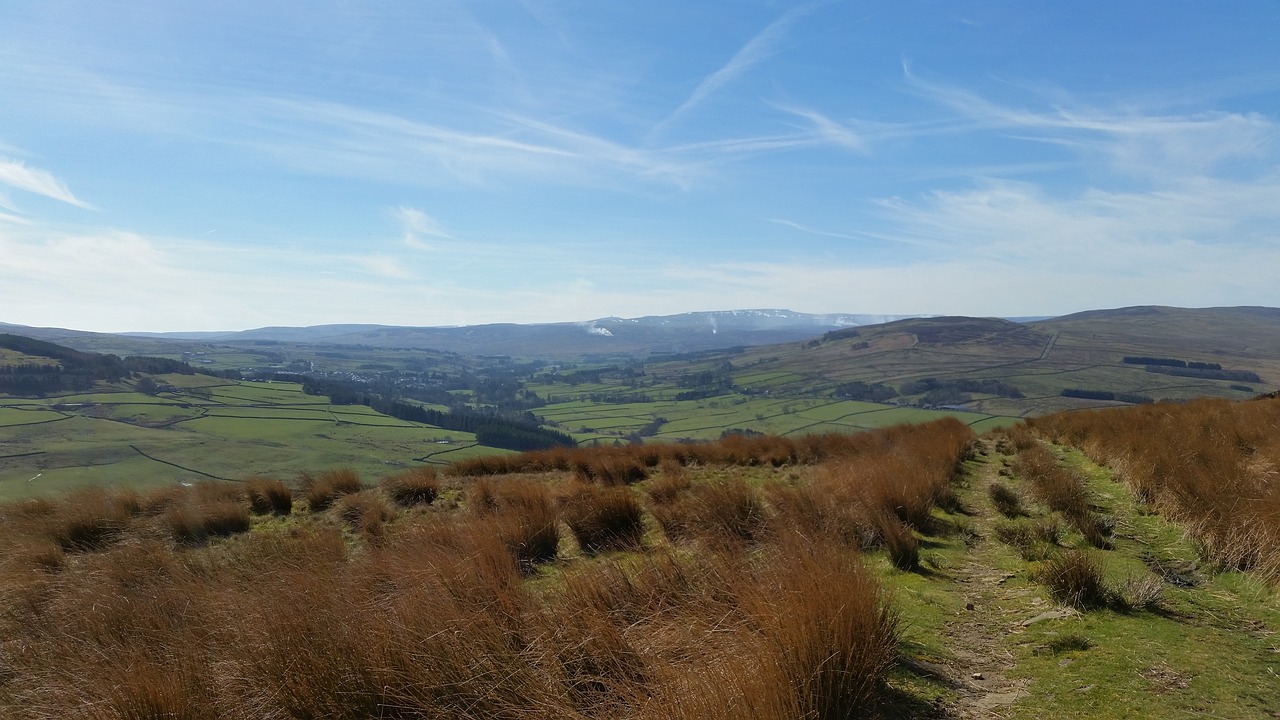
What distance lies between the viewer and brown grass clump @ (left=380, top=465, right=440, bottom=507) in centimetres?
1056

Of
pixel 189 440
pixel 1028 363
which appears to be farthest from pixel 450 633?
pixel 1028 363

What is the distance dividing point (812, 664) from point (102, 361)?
63.6 metres

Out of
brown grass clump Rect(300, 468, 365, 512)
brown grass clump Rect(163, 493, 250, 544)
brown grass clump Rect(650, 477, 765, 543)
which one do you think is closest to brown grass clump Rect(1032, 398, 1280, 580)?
brown grass clump Rect(650, 477, 765, 543)

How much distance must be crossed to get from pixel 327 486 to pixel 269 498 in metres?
0.94

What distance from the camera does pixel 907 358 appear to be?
121250 mm

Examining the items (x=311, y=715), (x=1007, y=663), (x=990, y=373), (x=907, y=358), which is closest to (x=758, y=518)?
(x=1007, y=663)

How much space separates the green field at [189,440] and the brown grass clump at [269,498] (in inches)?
101

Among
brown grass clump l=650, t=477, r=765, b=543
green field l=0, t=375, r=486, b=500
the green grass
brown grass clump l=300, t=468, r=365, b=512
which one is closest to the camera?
brown grass clump l=650, t=477, r=765, b=543

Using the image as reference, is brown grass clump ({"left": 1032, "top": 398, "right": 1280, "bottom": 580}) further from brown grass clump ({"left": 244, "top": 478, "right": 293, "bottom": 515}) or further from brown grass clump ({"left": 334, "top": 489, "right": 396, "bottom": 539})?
brown grass clump ({"left": 244, "top": 478, "right": 293, "bottom": 515})

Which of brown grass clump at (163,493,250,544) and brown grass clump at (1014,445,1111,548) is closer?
brown grass clump at (1014,445,1111,548)

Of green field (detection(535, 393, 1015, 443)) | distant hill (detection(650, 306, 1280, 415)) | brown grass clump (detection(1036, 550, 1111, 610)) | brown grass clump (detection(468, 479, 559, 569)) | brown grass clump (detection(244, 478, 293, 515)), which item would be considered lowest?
green field (detection(535, 393, 1015, 443))

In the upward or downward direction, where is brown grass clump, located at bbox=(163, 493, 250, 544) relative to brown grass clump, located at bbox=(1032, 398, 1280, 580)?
downward

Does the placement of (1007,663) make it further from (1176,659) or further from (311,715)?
(311,715)

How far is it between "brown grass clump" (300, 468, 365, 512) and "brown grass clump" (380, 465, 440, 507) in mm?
697
